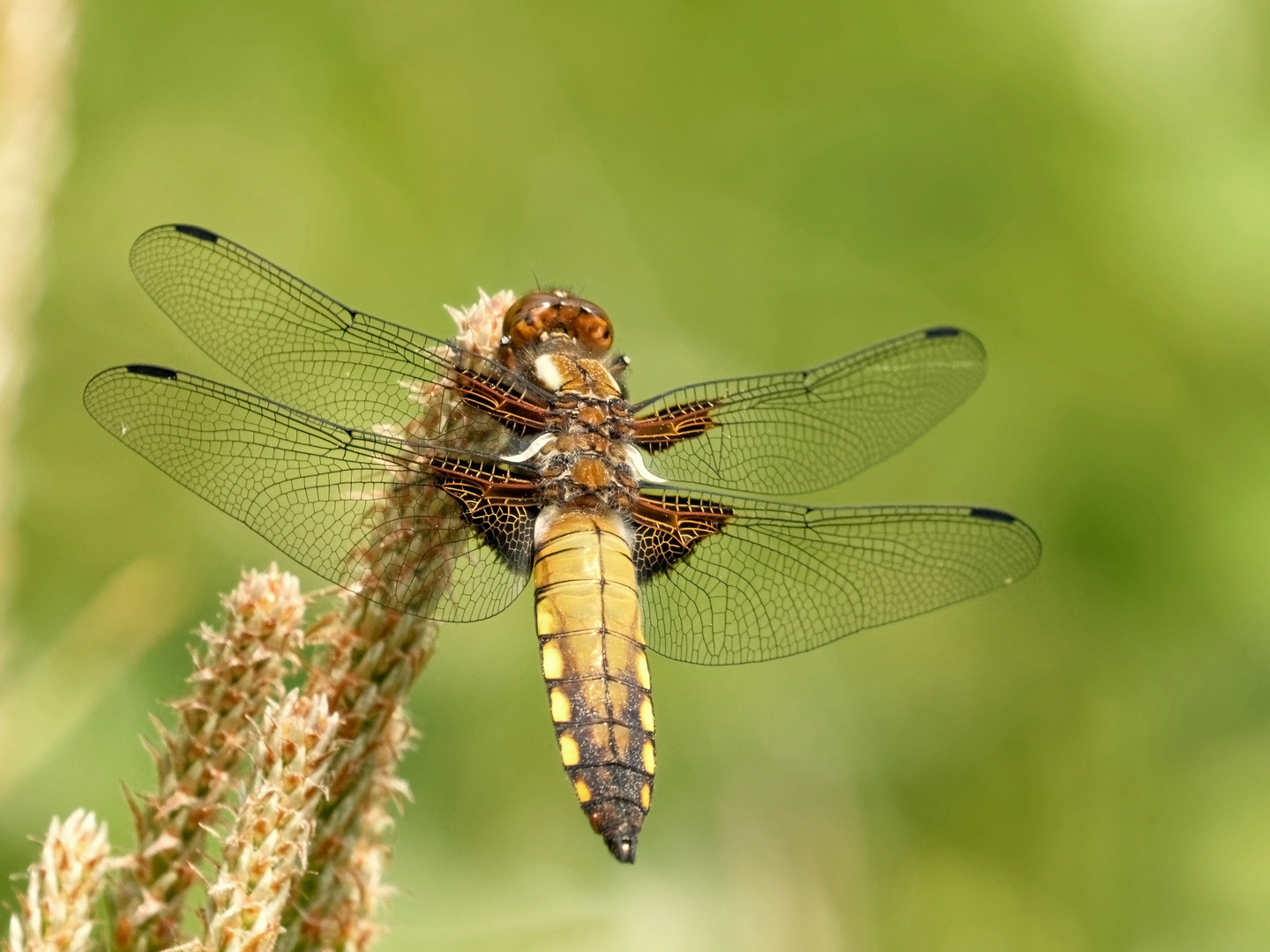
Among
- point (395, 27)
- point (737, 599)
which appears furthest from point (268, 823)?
point (395, 27)

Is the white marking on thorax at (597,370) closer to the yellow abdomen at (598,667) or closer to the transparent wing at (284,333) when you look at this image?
the transparent wing at (284,333)

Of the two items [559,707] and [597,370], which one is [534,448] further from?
[559,707]

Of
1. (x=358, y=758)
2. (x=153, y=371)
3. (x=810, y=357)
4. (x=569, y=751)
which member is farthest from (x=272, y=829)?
(x=810, y=357)

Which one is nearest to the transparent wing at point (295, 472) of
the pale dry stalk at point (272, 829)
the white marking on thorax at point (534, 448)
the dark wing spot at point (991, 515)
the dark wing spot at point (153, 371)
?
the dark wing spot at point (153, 371)

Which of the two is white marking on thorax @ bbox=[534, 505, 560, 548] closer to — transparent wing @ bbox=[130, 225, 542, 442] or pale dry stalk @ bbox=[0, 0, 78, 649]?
transparent wing @ bbox=[130, 225, 542, 442]

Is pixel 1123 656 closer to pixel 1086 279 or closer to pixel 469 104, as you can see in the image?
pixel 1086 279

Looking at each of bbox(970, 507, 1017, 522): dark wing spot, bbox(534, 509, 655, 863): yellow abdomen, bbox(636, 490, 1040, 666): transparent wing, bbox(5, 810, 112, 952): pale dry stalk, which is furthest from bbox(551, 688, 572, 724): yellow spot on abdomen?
bbox(970, 507, 1017, 522): dark wing spot

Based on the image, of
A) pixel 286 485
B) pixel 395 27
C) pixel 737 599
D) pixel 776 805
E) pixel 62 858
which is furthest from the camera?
pixel 395 27
